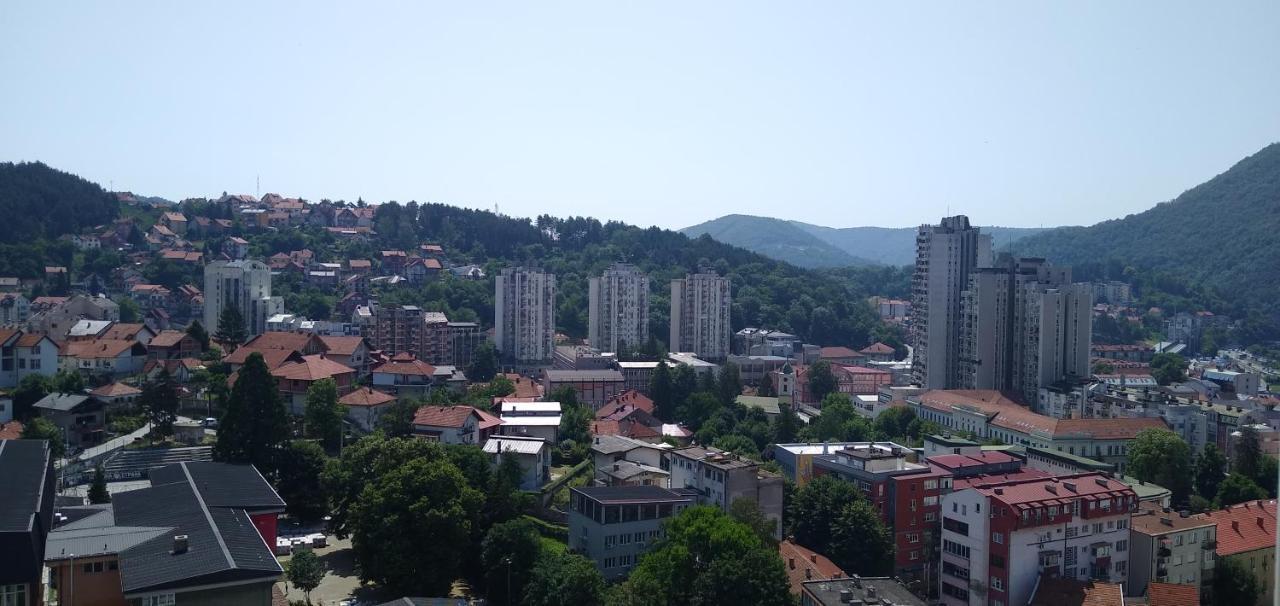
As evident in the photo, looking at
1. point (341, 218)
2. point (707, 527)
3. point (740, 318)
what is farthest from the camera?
point (341, 218)

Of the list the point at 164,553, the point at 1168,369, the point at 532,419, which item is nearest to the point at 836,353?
the point at 1168,369

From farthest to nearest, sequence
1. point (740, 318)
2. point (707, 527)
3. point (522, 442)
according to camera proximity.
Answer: point (740, 318) → point (522, 442) → point (707, 527)

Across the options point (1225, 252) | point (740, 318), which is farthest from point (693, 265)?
point (1225, 252)

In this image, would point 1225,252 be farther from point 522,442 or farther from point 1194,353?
point 522,442

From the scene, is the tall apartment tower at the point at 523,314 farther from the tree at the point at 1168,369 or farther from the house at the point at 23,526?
the house at the point at 23,526

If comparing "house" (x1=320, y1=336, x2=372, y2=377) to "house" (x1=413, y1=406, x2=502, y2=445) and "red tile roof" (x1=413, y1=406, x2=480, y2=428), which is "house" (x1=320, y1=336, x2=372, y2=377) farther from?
"red tile roof" (x1=413, y1=406, x2=480, y2=428)

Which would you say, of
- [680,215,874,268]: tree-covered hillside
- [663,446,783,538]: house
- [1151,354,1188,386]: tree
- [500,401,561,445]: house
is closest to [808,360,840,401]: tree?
[1151,354,1188,386]: tree

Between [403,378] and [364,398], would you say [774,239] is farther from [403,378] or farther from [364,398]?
[364,398]
